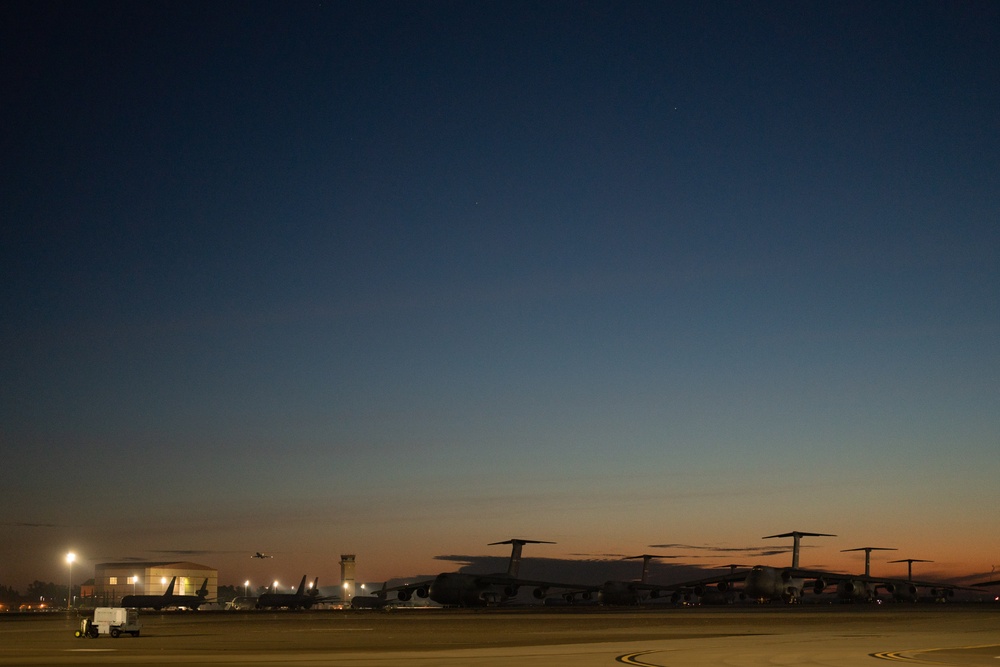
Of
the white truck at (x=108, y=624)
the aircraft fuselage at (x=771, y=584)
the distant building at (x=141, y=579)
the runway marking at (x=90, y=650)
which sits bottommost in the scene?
the distant building at (x=141, y=579)

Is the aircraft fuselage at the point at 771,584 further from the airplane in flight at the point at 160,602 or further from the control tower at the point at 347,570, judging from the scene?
the control tower at the point at 347,570

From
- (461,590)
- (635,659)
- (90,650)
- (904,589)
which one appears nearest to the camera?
(635,659)

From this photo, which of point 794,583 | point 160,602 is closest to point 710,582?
point 794,583

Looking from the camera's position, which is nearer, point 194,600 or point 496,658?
point 496,658

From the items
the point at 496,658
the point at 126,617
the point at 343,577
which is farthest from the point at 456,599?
the point at 343,577

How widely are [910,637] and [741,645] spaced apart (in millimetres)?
8303

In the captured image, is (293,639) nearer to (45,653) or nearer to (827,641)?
(45,653)

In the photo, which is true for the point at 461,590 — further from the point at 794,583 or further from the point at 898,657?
the point at 898,657

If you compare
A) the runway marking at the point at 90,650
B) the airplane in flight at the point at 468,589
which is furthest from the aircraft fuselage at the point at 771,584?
the runway marking at the point at 90,650

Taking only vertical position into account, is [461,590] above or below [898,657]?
below

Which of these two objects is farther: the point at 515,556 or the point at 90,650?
the point at 515,556

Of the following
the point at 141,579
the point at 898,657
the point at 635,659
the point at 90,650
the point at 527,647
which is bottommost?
the point at 141,579

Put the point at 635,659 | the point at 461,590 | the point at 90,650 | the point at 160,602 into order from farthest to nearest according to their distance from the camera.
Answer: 1. the point at 160,602
2. the point at 461,590
3. the point at 90,650
4. the point at 635,659

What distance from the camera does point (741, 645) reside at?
30.9 meters
